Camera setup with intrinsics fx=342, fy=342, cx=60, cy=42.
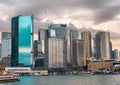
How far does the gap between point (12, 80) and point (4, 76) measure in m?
4.46

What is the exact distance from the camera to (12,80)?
12481 cm

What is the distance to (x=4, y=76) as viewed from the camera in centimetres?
12150
